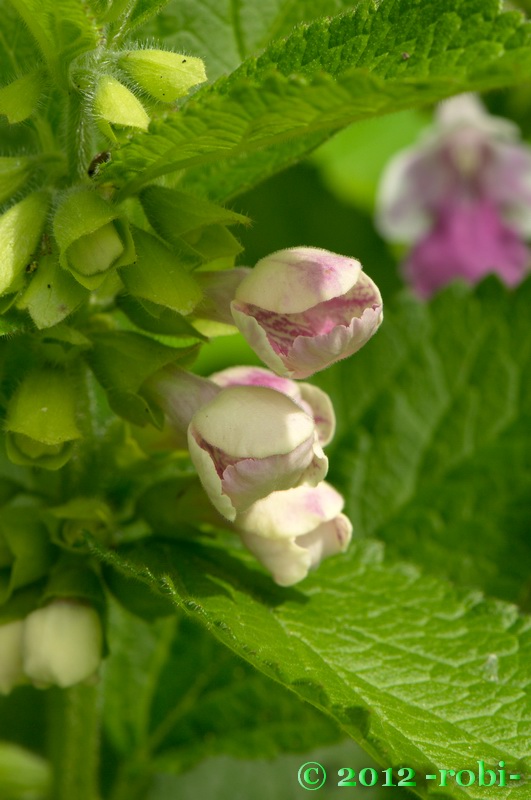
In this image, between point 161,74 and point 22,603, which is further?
point 22,603

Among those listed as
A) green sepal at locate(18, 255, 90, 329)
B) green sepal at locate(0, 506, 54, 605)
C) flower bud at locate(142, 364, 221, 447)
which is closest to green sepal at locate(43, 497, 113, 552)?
green sepal at locate(0, 506, 54, 605)

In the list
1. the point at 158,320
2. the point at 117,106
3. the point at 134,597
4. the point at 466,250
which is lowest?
the point at 466,250

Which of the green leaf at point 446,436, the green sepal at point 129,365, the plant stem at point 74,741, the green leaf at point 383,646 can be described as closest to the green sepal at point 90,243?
the green sepal at point 129,365

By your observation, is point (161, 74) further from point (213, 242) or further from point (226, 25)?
point (226, 25)

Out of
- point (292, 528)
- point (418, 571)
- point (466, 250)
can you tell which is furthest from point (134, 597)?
point (466, 250)

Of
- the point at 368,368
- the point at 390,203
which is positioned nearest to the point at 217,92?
the point at 368,368

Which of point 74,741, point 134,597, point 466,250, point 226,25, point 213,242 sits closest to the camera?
point 213,242
